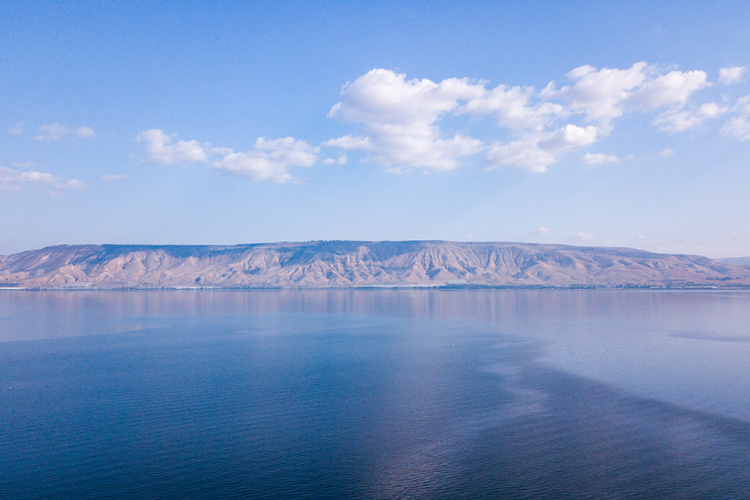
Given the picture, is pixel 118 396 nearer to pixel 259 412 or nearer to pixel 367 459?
pixel 259 412

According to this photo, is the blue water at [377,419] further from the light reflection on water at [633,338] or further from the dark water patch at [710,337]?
the dark water patch at [710,337]

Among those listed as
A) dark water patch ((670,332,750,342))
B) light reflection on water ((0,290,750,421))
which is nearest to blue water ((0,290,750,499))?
light reflection on water ((0,290,750,421))

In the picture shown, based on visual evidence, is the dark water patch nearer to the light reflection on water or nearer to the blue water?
the light reflection on water

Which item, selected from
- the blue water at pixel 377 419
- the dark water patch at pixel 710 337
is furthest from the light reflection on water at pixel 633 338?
the blue water at pixel 377 419

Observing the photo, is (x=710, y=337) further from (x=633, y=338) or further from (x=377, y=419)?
(x=377, y=419)

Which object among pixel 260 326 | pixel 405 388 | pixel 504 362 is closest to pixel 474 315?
pixel 260 326

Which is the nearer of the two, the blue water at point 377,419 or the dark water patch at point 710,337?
the blue water at point 377,419

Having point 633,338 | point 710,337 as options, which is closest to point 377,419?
point 633,338

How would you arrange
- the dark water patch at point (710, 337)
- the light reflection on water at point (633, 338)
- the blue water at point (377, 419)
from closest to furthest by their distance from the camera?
the blue water at point (377, 419) < the light reflection on water at point (633, 338) < the dark water patch at point (710, 337)
